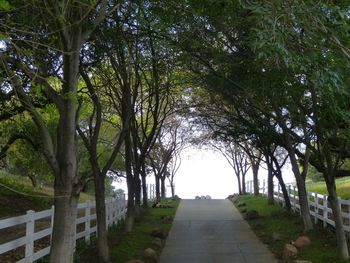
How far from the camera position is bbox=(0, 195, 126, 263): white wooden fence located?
8695mm

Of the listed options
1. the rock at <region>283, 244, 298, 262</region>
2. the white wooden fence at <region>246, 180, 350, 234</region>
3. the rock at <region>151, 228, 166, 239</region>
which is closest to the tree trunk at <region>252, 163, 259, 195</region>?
the white wooden fence at <region>246, 180, 350, 234</region>

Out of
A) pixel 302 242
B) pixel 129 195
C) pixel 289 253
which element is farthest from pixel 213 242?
pixel 289 253

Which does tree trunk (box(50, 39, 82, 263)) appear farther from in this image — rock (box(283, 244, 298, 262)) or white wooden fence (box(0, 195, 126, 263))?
rock (box(283, 244, 298, 262))

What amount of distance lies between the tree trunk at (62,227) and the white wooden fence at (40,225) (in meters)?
0.84

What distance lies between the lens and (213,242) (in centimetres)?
1599

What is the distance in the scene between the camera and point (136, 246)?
47.3 feet

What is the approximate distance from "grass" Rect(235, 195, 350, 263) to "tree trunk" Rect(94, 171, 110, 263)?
421 centimetres

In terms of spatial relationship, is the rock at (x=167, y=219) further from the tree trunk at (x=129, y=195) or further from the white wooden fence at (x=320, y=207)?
the white wooden fence at (x=320, y=207)

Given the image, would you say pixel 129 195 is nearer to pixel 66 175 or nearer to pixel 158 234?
pixel 158 234

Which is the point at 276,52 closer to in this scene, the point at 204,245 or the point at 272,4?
the point at 272,4

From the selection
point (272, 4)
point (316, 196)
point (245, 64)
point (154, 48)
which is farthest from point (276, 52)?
point (316, 196)

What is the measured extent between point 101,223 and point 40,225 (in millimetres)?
2614

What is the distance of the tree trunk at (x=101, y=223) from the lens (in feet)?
39.5

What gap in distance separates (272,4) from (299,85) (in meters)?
3.67
